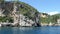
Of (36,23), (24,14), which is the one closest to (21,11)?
(24,14)

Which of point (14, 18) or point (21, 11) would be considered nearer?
point (14, 18)

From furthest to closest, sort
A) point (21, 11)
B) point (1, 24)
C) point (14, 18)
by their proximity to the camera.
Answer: point (21, 11) → point (14, 18) → point (1, 24)

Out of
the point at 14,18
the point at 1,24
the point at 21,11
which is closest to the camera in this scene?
the point at 1,24

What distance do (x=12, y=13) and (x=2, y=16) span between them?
1045 cm

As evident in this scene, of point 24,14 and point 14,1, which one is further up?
point 14,1

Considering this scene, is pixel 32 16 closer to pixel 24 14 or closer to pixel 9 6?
pixel 24 14

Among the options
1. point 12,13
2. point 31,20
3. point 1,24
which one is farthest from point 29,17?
point 1,24

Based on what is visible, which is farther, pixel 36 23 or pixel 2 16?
pixel 36 23

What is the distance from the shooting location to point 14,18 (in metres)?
178

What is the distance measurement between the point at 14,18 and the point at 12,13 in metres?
9.13

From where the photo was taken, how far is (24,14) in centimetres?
18712

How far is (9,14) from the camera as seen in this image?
18325 centimetres

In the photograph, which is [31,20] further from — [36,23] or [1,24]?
[1,24]

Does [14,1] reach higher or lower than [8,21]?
higher
